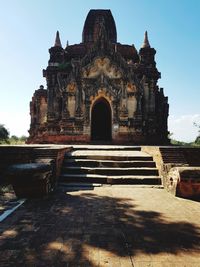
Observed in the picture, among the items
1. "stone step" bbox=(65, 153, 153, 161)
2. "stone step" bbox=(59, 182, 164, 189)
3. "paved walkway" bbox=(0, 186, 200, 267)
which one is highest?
"stone step" bbox=(65, 153, 153, 161)

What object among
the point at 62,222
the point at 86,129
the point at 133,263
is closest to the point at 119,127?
the point at 86,129

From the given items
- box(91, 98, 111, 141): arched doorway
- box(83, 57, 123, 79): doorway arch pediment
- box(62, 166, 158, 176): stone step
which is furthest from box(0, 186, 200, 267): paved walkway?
box(83, 57, 123, 79): doorway arch pediment

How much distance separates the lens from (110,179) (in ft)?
24.4

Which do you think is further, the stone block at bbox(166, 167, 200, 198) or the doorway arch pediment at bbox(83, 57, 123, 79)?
the doorway arch pediment at bbox(83, 57, 123, 79)

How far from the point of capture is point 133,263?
9.27 feet

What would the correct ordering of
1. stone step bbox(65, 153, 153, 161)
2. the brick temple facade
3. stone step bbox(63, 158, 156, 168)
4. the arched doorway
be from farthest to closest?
the arched doorway, the brick temple facade, stone step bbox(65, 153, 153, 161), stone step bbox(63, 158, 156, 168)

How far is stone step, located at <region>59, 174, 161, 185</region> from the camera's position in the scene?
7.40m

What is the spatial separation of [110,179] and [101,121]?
12.2 metres

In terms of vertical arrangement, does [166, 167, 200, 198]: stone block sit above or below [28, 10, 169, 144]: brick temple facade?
below

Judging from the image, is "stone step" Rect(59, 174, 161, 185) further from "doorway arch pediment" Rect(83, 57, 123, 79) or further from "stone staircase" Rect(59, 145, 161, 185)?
"doorway arch pediment" Rect(83, 57, 123, 79)

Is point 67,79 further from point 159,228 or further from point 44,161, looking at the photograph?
point 159,228

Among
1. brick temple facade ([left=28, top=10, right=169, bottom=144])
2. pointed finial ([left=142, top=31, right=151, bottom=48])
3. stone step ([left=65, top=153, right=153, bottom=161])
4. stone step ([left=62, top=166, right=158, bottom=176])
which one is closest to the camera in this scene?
stone step ([left=62, top=166, right=158, bottom=176])

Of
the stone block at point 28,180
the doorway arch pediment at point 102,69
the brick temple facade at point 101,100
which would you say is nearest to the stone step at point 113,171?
the stone block at point 28,180

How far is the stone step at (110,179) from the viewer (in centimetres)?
740
